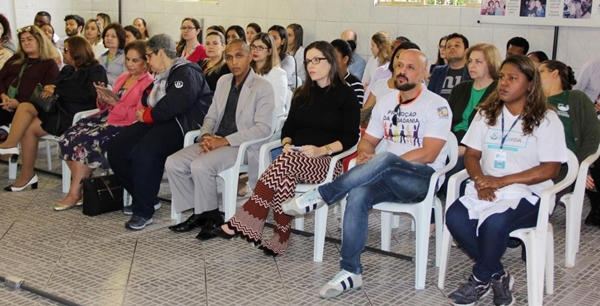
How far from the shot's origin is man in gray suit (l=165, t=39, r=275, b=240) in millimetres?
4465

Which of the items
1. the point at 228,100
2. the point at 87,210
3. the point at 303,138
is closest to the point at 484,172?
the point at 303,138

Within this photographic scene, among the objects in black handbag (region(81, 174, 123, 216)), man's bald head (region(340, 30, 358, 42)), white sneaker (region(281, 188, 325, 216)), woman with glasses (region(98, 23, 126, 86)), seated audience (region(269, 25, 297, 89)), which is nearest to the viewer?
white sneaker (region(281, 188, 325, 216))

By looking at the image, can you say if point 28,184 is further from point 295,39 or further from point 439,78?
point 295,39

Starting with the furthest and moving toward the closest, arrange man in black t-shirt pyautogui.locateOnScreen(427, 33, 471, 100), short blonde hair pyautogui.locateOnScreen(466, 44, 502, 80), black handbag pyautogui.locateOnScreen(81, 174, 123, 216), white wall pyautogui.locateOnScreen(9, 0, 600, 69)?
white wall pyautogui.locateOnScreen(9, 0, 600, 69) → man in black t-shirt pyautogui.locateOnScreen(427, 33, 471, 100) → black handbag pyautogui.locateOnScreen(81, 174, 123, 216) → short blonde hair pyautogui.locateOnScreen(466, 44, 502, 80)

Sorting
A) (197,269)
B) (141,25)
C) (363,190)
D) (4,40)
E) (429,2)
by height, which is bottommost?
(197,269)

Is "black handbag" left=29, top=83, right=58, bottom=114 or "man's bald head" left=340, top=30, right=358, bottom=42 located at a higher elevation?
"man's bald head" left=340, top=30, right=358, bottom=42

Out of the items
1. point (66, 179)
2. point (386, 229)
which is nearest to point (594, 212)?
point (386, 229)

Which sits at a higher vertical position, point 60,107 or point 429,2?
point 429,2

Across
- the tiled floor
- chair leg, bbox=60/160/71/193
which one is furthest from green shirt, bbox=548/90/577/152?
chair leg, bbox=60/160/71/193

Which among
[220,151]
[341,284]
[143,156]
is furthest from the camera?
[143,156]

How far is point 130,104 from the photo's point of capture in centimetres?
506

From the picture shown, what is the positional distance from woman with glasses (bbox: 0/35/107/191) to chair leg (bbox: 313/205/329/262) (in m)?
2.24

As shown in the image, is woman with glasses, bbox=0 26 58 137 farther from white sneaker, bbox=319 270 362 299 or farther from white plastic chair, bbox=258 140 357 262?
white sneaker, bbox=319 270 362 299

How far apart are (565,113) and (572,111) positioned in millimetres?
38
